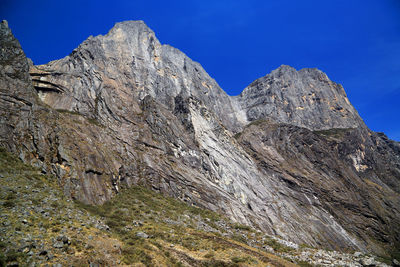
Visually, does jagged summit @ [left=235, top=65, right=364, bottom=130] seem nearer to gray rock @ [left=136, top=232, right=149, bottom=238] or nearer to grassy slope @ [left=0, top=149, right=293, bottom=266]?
grassy slope @ [left=0, top=149, right=293, bottom=266]

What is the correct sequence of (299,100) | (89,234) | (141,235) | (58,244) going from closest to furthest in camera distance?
(58,244)
(89,234)
(141,235)
(299,100)

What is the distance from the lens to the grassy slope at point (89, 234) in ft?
47.7

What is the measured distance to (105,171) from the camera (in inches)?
1324

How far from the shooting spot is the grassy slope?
14531 millimetres

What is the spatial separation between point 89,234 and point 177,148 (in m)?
34.5

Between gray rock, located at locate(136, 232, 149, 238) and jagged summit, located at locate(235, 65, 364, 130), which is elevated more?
jagged summit, located at locate(235, 65, 364, 130)

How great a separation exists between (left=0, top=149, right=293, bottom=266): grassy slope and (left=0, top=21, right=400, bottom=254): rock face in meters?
3.80

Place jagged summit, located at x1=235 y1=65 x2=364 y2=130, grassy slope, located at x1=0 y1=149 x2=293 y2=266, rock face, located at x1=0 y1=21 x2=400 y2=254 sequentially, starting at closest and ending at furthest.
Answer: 1. grassy slope, located at x1=0 y1=149 x2=293 y2=266
2. rock face, located at x1=0 y1=21 x2=400 y2=254
3. jagged summit, located at x1=235 y1=65 x2=364 y2=130

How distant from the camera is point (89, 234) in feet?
60.1

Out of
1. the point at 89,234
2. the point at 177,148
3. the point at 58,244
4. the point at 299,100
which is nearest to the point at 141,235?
the point at 89,234

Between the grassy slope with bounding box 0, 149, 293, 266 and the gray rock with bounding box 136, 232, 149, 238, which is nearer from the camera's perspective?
the grassy slope with bounding box 0, 149, 293, 266

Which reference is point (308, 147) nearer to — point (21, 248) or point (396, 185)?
point (396, 185)

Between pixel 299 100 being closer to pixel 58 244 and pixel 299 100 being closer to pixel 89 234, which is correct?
pixel 89 234

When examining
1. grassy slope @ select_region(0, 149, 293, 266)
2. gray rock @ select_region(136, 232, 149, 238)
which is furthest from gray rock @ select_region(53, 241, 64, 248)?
gray rock @ select_region(136, 232, 149, 238)
